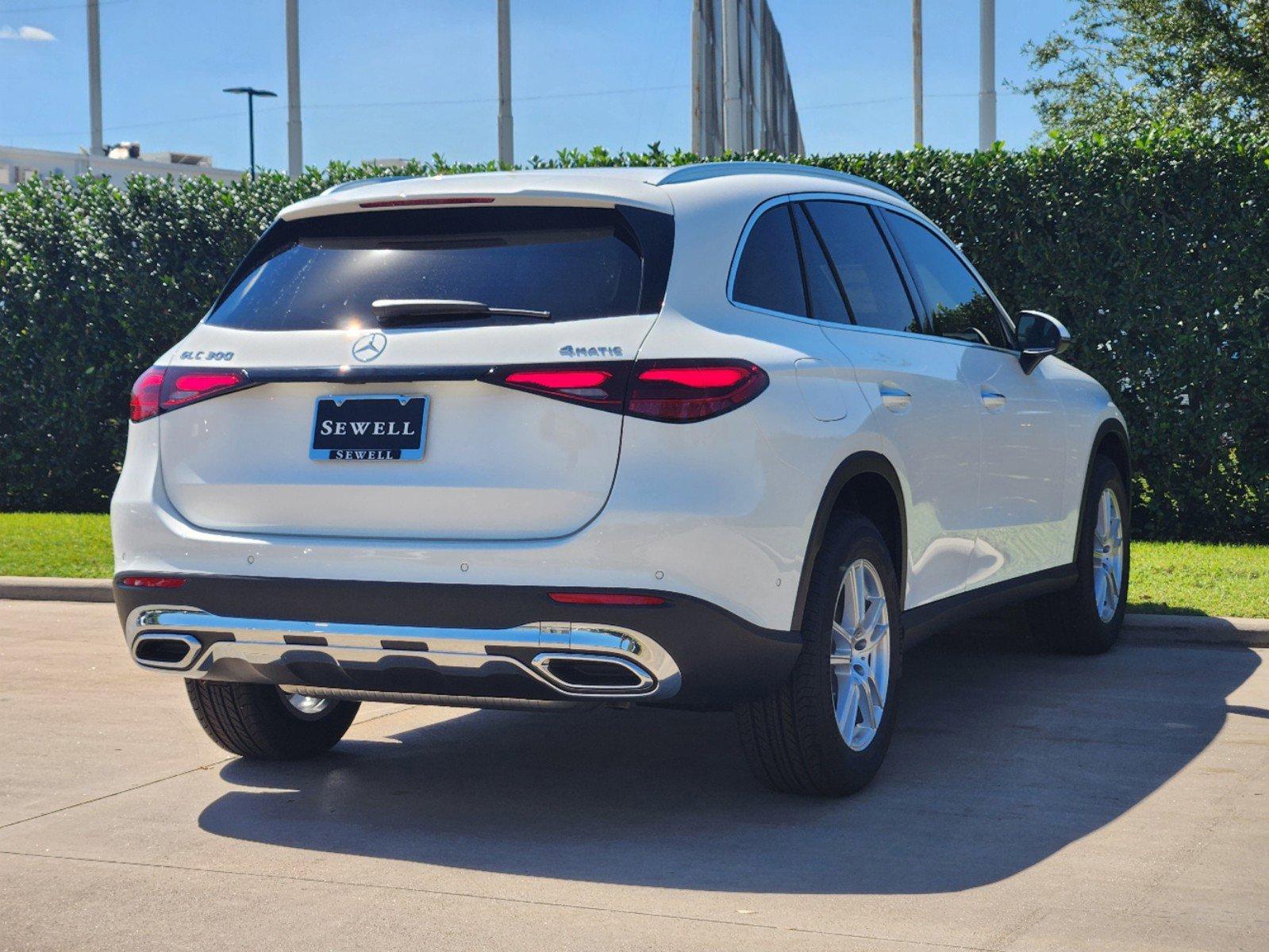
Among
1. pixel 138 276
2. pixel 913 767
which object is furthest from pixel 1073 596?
pixel 138 276

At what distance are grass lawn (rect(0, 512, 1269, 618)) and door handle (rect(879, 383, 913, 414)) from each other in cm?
363

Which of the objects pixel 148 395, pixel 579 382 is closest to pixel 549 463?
pixel 579 382

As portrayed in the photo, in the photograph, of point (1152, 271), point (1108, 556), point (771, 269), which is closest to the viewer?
point (771, 269)

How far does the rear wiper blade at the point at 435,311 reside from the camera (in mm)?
4695

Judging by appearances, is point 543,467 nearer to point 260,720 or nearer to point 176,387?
point 176,387

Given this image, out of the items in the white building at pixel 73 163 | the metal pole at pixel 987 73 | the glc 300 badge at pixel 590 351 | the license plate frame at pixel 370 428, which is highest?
the white building at pixel 73 163

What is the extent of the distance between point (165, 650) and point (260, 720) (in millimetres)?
856

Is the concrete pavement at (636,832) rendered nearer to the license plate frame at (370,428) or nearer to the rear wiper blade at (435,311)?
the license plate frame at (370,428)

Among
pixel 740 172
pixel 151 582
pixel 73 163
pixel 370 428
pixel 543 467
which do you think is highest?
pixel 73 163

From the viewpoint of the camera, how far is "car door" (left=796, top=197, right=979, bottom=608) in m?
5.44

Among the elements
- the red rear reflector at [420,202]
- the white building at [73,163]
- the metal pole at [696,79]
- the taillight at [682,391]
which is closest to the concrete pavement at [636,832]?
the taillight at [682,391]

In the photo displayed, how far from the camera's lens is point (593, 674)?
4.52 meters

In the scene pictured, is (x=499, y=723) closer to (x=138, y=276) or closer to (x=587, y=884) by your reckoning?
(x=587, y=884)

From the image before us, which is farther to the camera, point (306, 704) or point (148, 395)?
point (306, 704)
